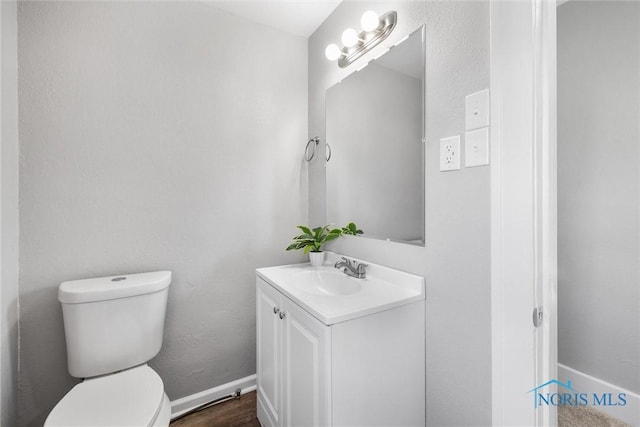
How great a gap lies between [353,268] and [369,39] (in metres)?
1.15

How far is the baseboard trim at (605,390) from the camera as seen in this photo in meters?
0.82

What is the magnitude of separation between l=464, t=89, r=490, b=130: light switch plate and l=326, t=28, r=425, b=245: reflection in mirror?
211 mm

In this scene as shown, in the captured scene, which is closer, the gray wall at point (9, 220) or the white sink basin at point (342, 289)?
the white sink basin at point (342, 289)

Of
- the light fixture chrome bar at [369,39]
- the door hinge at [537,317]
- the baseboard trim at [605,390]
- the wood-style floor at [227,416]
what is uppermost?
the light fixture chrome bar at [369,39]

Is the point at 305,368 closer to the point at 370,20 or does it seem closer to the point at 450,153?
the point at 450,153

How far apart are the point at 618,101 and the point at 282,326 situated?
4.66ft

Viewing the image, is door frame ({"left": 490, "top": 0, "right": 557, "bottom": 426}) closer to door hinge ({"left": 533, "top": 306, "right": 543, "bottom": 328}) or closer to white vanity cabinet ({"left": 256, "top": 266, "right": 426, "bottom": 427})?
door hinge ({"left": 533, "top": 306, "right": 543, "bottom": 328})

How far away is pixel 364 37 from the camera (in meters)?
1.42

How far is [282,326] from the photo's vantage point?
122 cm

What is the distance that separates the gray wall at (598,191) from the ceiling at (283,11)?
1249 millimetres

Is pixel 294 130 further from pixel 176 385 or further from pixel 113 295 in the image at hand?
pixel 176 385

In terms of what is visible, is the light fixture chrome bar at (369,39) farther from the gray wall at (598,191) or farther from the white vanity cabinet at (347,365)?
the white vanity cabinet at (347,365)

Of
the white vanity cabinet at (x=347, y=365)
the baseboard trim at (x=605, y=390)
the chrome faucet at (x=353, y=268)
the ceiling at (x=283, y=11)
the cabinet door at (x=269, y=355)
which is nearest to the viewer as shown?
the baseboard trim at (x=605, y=390)

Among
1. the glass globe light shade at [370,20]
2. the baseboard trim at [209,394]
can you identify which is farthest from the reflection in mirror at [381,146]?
the baseboard trim at [209,394]
